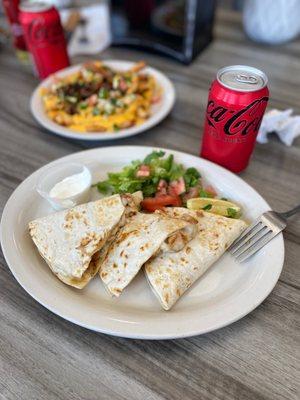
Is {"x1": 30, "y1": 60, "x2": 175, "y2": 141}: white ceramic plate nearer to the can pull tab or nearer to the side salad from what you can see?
the side salad

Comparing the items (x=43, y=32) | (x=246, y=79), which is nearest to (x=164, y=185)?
(x=246, y=79)

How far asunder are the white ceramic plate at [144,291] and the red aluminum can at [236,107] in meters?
0.14

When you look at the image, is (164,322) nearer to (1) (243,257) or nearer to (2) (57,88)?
(1) (243,257)

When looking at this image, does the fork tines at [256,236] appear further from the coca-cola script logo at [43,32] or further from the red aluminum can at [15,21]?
the red aluminum can at [15,21]

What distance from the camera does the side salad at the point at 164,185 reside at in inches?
38.8

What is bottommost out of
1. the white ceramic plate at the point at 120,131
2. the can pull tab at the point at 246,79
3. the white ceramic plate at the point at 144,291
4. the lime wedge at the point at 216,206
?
the white ceramic plate at the point at 144,291

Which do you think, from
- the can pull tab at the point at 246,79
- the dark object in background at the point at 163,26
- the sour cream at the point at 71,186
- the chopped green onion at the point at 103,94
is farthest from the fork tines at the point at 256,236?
the dark object in background at the point at 163,26

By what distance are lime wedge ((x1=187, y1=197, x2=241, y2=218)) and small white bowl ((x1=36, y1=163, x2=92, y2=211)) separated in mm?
322

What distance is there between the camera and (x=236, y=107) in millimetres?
928

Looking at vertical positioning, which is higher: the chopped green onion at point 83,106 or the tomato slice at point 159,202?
the chopped green onion at point 83,106

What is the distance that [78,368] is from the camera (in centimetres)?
73

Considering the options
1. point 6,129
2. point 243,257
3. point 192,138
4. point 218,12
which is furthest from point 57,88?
point 218,12

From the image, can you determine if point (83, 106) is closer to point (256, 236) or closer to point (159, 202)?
point (159, 202)

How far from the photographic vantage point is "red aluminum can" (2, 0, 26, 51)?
1594 millimetres
